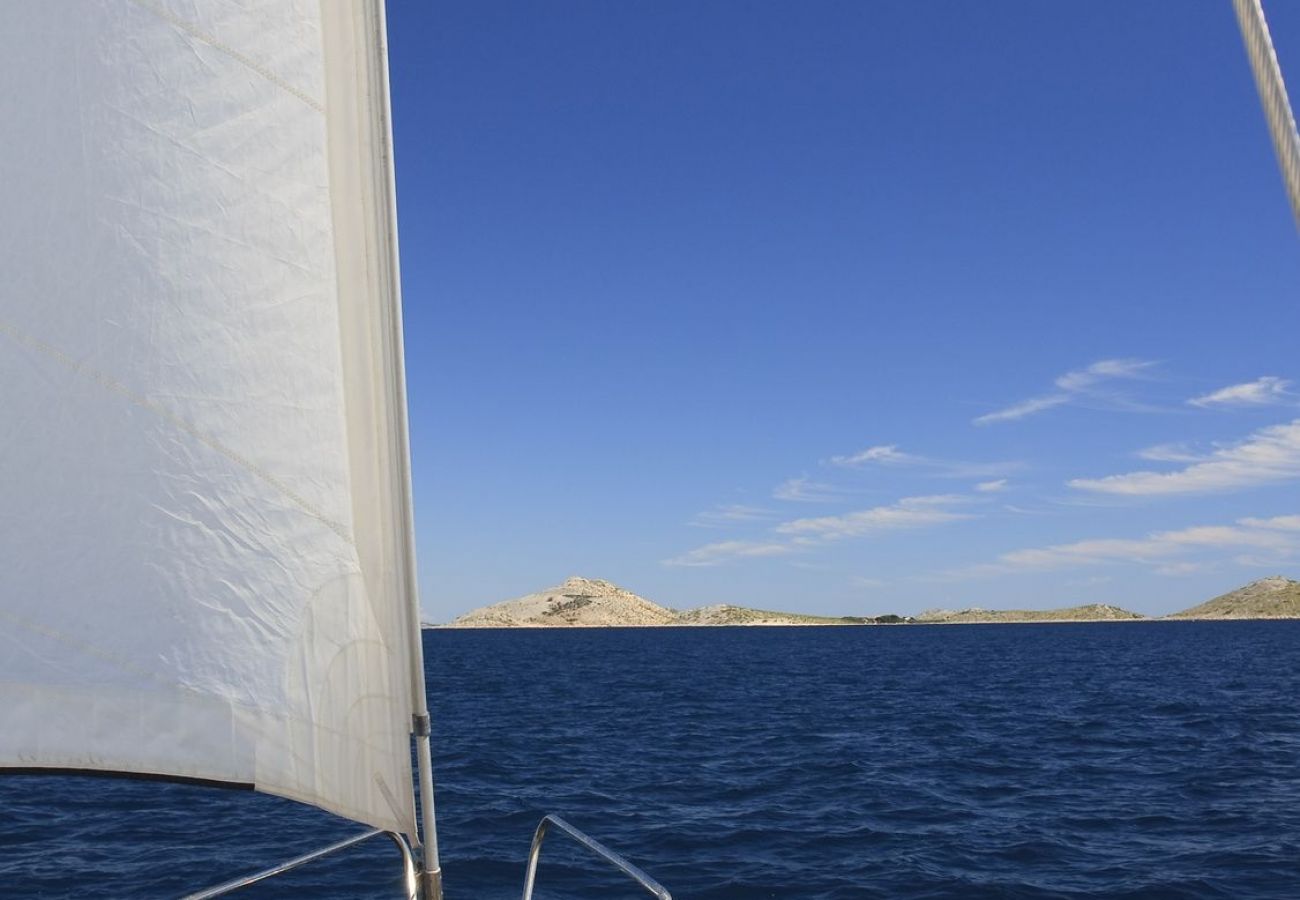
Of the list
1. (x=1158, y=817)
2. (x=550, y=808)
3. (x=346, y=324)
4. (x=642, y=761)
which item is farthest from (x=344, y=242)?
(x=642, y=761)

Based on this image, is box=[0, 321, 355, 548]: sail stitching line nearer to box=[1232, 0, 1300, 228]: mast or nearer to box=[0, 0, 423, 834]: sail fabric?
box=[0, 0, 423, 834]: sail fabric

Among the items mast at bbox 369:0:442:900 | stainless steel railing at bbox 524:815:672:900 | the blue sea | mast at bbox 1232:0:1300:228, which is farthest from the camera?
the blue sea

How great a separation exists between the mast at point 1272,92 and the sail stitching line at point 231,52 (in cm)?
321

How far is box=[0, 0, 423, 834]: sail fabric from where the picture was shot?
3010 mm

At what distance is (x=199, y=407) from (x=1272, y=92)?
3.68 metres

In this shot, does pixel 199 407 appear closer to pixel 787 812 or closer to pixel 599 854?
pixel 599 854

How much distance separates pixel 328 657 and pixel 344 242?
153cm

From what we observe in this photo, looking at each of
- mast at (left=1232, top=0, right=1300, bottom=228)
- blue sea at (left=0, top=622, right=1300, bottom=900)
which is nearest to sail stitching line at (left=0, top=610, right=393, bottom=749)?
blue sea at (left=0, top=622, right=1300, bottom=900)

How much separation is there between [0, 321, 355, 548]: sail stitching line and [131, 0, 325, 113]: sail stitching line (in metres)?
1.17

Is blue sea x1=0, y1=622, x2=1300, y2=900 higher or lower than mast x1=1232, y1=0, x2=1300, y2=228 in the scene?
lower

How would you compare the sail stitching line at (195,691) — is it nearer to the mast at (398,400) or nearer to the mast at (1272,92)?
the mast at (398,400)

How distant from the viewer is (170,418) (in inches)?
123

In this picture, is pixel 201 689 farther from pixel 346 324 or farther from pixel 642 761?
pixel 642 761

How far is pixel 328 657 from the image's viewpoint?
3.35 m
